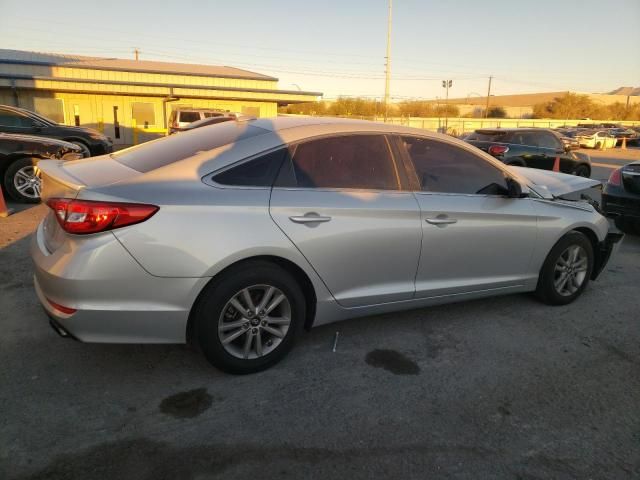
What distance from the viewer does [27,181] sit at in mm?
8352

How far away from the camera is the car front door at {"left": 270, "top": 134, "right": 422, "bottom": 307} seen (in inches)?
124

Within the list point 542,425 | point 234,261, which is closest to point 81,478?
point 234,261

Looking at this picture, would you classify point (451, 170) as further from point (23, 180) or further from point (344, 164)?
point (23, 180)

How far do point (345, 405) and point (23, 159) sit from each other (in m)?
7.61

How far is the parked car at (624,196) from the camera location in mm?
6818

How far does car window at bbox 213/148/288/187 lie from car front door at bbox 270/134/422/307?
0.06m

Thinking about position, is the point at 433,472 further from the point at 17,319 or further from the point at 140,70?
the point at 140,70

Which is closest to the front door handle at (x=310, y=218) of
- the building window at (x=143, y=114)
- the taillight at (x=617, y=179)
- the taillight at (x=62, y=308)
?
the taillight at (x=62, y=308)

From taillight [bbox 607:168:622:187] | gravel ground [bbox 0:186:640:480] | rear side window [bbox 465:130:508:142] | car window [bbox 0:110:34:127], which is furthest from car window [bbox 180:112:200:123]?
gravel ground [bbox 0:186:640:480]

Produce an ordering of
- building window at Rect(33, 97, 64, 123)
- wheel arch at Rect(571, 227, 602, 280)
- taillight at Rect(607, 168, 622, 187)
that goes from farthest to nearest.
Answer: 1. building window at Rect(33, 97, 64, 123)
2. taillight at Rect(607, 168, 622, 187)
3. wheel arch at Rect(571, 227, 602, 280)

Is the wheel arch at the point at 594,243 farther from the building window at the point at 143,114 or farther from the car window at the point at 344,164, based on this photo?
the building window at the point at 143,114

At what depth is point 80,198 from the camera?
107 inches

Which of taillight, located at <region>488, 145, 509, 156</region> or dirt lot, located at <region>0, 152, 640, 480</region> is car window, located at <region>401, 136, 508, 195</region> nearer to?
dirt lot, located at <region>0, 152, 640, 480</region>

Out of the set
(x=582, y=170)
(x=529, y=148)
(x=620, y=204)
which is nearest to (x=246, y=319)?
(x=620, y=204)
